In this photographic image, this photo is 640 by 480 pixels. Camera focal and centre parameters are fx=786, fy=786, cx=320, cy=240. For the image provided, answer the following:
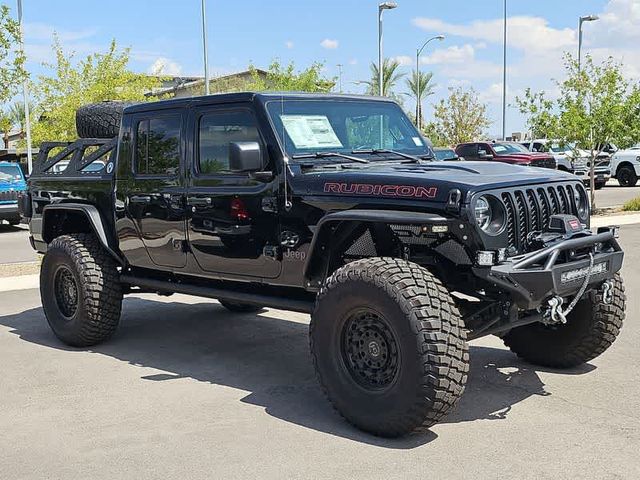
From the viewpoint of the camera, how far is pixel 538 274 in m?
4.37

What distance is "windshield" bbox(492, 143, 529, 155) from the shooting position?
28812mm

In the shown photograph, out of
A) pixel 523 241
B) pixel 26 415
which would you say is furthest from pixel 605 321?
pixel 26 415

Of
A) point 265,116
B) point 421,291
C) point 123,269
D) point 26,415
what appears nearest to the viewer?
point 421,291

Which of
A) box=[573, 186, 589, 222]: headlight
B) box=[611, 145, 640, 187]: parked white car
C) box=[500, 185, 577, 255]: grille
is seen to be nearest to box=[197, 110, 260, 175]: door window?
box=[500, 185, 577, 255]: grille

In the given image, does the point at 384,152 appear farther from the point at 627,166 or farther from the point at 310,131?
the point at 627,166

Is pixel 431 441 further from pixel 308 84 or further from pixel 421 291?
pixel 308 84

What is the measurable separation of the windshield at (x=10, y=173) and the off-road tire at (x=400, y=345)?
17080mm

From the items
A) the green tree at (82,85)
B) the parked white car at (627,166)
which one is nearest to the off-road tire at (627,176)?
the parked white car at (627,166)

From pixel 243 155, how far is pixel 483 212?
5.22 ft

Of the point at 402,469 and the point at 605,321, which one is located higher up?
the point at 605,321

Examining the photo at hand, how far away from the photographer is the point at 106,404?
5.27 metres

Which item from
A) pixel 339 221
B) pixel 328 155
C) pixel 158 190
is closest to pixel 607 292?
pixel 339 221

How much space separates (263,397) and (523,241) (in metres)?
2.03

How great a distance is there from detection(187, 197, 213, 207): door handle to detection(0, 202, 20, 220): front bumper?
14.4m
